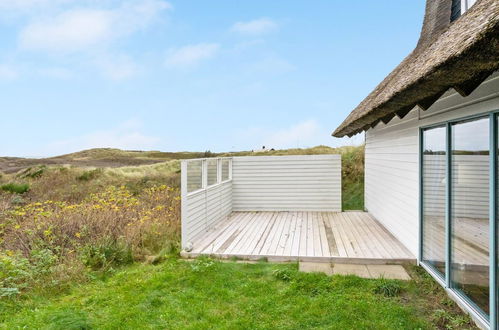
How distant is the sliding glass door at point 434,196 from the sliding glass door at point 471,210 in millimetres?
293

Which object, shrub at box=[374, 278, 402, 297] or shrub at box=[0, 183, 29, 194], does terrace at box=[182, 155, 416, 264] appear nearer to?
shrub at box=[374, 278, 402, 297]

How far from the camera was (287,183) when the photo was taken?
29.7 feet

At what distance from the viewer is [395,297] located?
3574 millimetres

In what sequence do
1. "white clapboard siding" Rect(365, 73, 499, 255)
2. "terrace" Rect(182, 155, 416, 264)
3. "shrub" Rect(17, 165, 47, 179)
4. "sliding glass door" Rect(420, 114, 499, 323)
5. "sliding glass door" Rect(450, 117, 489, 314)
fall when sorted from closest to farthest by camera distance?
"sliding glass door" Rect(420, 114, 499, 323) < "sliding glass door" Rect(450, 117, 489, 314) < "white clapboard siding" Rect(365, 73, 499, 255) < "terrace" Rect(182, 155, 416, 264) < "shrub" Rect(17, 165, 47, 179)

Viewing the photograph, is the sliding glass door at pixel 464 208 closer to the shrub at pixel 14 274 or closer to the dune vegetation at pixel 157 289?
the dune vegetation at pixel 157 289

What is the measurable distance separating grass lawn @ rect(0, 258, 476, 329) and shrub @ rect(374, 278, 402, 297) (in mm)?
11

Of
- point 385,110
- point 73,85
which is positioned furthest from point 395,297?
point 73,85

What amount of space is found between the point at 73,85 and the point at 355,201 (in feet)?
43.3

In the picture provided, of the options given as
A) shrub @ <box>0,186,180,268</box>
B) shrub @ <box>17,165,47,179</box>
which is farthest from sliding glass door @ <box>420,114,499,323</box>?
shrub @ <box>17,165,47,179</box>

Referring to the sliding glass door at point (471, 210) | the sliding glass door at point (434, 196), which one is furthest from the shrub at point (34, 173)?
the sliding glass door at point (471, 210)

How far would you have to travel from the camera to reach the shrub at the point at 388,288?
12.0ft

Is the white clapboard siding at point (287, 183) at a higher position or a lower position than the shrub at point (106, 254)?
higher

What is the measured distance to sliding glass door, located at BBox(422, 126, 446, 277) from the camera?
3.79 metres

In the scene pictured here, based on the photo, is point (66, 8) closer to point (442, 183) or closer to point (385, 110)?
point (385, 110)
